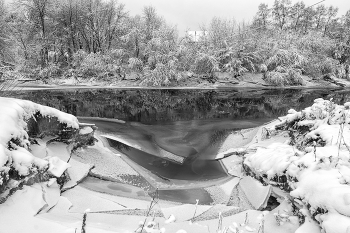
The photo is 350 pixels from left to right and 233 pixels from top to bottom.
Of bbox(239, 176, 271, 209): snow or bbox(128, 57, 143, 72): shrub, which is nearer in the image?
bbox(239, 176, 271, 209): snow

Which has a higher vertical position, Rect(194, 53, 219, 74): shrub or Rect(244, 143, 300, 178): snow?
Rect(194, 53, 219, 74): shrub

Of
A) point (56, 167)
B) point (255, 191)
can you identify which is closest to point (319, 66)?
point (255, 191)

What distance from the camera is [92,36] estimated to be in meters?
28.4

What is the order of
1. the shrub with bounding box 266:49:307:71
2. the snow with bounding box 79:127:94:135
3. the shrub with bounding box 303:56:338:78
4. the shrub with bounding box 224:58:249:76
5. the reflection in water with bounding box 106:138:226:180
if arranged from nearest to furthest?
the reflection in water with bounding box 106:138:226:180 < the snow with bounding box 79:127:94:135 < the shrub with bounding box 266:49:307:71 < the shrub with bounding box 224:58:249:76 < the shrub with bounding box 303:56:338:78

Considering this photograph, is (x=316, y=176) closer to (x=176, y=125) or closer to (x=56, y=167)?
(x=56, y=167)

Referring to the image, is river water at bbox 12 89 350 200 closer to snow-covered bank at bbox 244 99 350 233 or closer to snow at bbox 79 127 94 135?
snow at bbox 79 127 94 135

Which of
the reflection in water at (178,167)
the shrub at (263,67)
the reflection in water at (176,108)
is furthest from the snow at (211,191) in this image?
the shrub at (263,67)

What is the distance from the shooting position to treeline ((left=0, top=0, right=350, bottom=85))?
2414 centimetres

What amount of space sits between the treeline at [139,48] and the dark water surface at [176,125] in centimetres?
898

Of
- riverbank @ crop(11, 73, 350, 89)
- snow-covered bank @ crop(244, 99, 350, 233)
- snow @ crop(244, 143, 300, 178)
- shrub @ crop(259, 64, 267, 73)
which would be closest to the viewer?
snow-covered bank @ crop(244, 99, 350, 233)

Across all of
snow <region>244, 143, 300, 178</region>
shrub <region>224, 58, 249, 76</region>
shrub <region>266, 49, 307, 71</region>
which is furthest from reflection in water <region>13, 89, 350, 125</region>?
shrub <region>266, 49, 307, 71</region>

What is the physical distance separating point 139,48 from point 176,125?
18.8 metres

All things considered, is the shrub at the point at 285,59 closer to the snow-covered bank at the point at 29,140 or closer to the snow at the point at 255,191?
the snow at the point at 255,191

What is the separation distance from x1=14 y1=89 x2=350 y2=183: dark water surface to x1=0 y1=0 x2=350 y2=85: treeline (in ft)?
29.5
